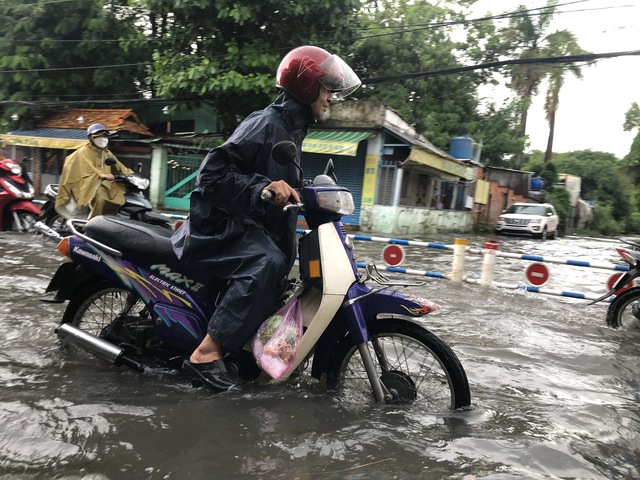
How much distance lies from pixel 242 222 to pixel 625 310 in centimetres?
408

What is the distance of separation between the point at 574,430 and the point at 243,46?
1284cm

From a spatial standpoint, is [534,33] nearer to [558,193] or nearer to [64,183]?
[558,193]

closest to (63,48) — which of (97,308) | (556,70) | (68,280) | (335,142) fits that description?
(335,142)

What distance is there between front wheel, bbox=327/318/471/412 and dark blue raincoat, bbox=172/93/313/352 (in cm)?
51

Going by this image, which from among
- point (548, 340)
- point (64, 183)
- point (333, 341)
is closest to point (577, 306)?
point (548, 340)

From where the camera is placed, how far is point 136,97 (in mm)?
18188

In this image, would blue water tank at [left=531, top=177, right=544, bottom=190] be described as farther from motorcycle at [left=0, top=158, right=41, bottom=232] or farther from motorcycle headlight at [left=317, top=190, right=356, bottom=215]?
motorcycle headlight at [left=317, top=190, right=356, bottom=215]

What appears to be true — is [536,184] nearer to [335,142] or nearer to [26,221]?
[335,142]

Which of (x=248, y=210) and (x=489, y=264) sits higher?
(x=248, y=210)

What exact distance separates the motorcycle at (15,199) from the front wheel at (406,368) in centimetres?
803

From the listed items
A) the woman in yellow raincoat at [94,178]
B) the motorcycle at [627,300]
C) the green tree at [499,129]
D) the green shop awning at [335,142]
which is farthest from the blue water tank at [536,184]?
the woman in yellow raincoat at [94,178]

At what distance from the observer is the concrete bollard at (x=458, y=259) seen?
21.9ft

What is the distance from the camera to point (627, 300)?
4.79 metres

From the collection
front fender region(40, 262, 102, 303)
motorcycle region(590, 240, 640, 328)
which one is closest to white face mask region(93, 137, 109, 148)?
front fender region(40, 262, 102, 303)
